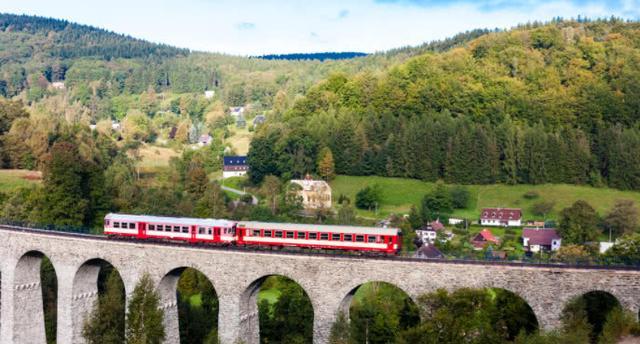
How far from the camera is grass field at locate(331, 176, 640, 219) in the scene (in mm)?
107250

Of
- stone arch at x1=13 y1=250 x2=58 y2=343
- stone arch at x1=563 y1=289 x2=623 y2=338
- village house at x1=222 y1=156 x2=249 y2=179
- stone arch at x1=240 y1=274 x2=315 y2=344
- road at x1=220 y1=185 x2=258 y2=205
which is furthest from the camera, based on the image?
village house at x1=222 y1=156 x2=249 y2=179

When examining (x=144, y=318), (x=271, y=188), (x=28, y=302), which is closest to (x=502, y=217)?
(x=271, y=188)

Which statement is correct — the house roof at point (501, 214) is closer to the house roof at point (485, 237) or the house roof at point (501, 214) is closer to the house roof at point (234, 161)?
the house roof at point (485, 237)

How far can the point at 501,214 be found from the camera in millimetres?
102125

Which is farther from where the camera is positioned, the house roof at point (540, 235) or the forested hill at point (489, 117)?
the forested hill at point (489, 117)

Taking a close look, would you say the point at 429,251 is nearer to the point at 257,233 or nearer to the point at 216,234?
the point at 257,233

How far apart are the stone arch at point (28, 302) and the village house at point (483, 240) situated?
5178cm

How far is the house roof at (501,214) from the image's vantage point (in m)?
102

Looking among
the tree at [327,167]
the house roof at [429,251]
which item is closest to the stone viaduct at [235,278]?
the house roof at [429,251]

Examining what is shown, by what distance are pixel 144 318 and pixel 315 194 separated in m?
61.9

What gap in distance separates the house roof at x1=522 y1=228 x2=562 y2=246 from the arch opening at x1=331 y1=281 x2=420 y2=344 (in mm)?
33661

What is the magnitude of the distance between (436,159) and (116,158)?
59.2 meters

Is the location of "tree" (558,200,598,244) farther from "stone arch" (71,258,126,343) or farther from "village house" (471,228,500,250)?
"stone arch" (71,258,126,343)

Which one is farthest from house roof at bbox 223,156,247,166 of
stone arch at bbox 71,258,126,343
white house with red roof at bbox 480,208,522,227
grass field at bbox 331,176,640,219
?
stone arch at bbox 71,258,126,343
